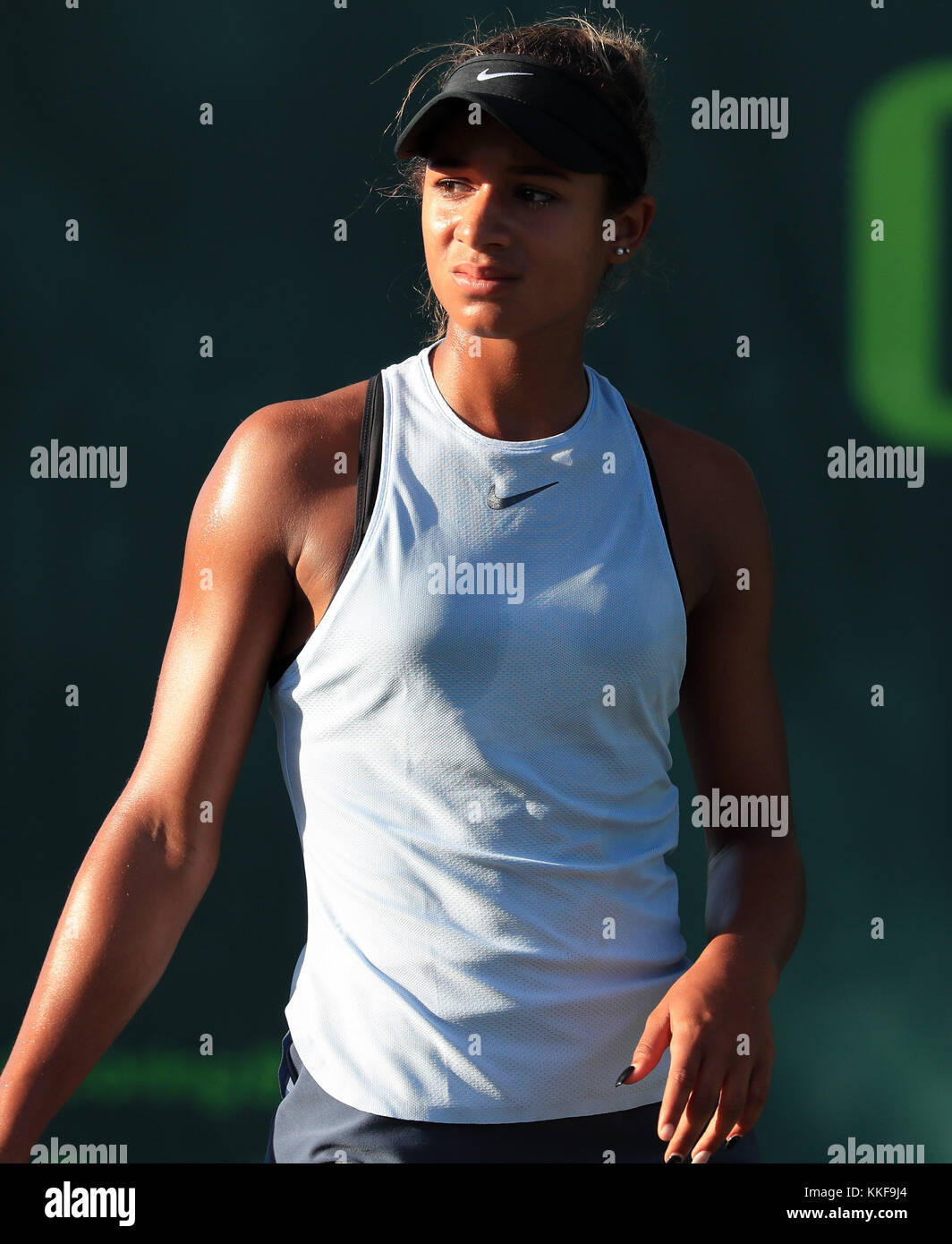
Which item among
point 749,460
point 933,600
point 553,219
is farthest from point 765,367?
point 553,219

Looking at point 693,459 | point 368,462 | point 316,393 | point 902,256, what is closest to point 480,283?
point 368,462

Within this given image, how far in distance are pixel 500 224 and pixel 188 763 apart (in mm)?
684

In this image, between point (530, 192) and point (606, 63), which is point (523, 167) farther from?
point (606, 63)

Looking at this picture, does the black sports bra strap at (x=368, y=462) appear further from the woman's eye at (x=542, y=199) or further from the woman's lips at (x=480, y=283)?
the woman's eye at (x=542, y=199)

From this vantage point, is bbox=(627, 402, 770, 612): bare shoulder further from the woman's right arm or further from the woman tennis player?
the woman's right arm

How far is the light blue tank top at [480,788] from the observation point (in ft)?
5.01

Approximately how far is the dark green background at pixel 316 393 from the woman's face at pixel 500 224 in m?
1.34

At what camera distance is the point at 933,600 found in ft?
10.1

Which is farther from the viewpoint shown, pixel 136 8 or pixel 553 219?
pixel 136 8

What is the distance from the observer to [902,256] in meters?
3.02

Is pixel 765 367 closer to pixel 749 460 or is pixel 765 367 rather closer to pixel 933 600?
pixel 749 460

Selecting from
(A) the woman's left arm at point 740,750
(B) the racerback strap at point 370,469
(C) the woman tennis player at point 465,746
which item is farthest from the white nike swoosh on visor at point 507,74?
(A) the woman's left arm at point 740,750
